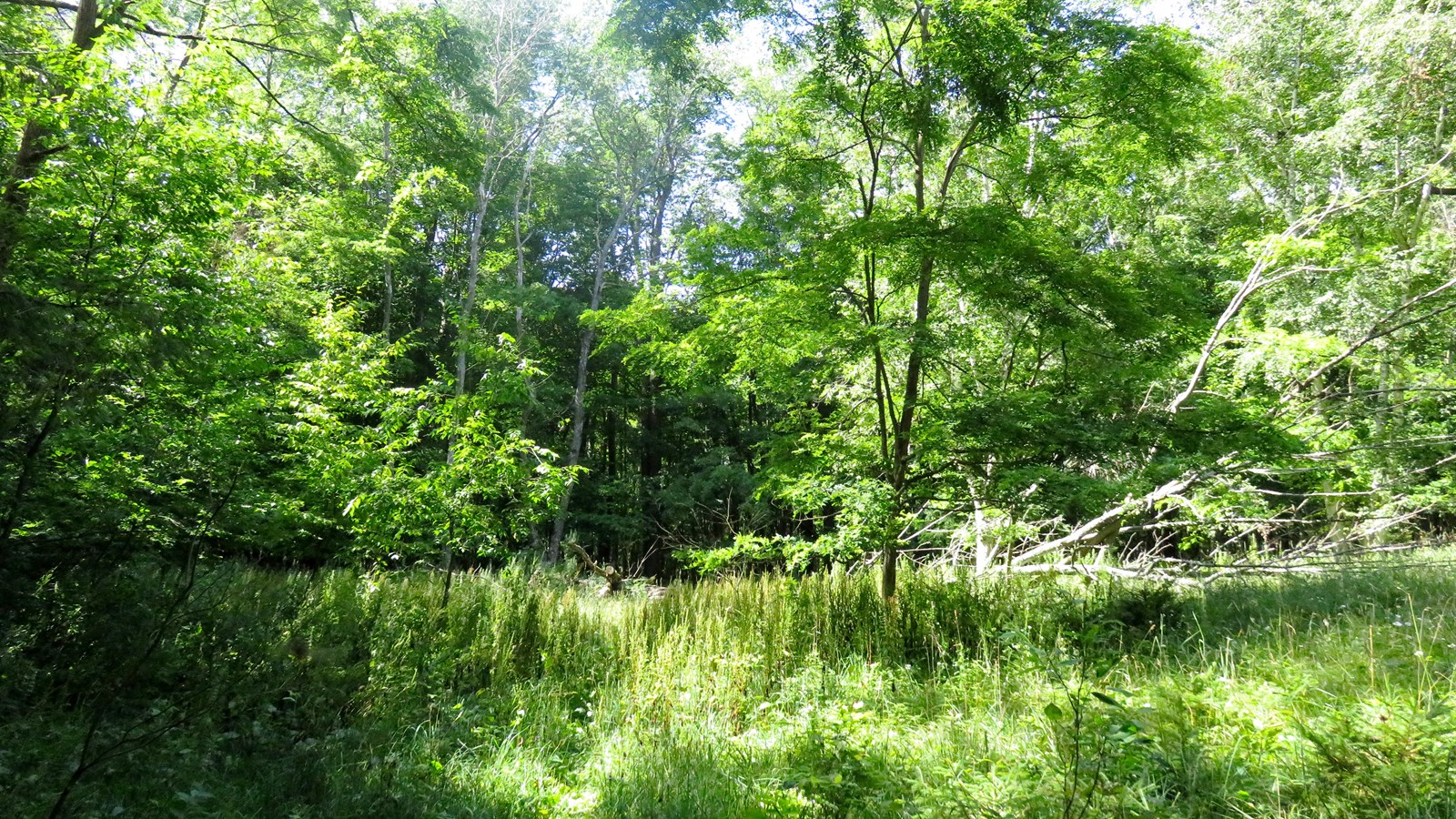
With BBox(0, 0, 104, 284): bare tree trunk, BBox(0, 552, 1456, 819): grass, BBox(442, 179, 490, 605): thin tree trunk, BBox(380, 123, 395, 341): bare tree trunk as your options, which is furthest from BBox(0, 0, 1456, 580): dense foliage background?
BBox(380, 123, 395, 341): bare tree trunk

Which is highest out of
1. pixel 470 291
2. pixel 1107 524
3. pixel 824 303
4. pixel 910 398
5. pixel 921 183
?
pixel 470 291

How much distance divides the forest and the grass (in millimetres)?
32

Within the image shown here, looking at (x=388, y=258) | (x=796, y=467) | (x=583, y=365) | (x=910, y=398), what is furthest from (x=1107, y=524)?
(x=388, y=258)

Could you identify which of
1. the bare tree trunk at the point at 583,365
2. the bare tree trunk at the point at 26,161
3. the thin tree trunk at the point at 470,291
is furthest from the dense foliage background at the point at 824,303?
the bare tree trunk at the point at 583,365

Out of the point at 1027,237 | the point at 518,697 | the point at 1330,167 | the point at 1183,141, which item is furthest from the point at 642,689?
the point at 1330,167

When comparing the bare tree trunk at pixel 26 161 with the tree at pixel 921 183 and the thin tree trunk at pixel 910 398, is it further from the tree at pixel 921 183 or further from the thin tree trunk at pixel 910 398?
the thin tree trunk at pixel 910 398

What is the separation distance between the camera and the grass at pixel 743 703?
2.46 metres

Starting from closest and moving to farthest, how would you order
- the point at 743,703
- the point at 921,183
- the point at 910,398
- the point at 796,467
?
the point at 743,703
the point at 910,398
the point at 921,183
the point at 796,467

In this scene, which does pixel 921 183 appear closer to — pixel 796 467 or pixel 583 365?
pixel 796 467

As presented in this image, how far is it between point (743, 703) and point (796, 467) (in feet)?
7.00

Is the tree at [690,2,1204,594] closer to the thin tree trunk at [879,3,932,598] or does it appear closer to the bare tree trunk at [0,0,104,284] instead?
the thin tree trunk at [879,3,932,598]

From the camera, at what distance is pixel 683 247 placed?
5.82 meters

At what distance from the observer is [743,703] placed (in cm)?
433

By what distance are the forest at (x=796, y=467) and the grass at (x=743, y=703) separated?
3cm
